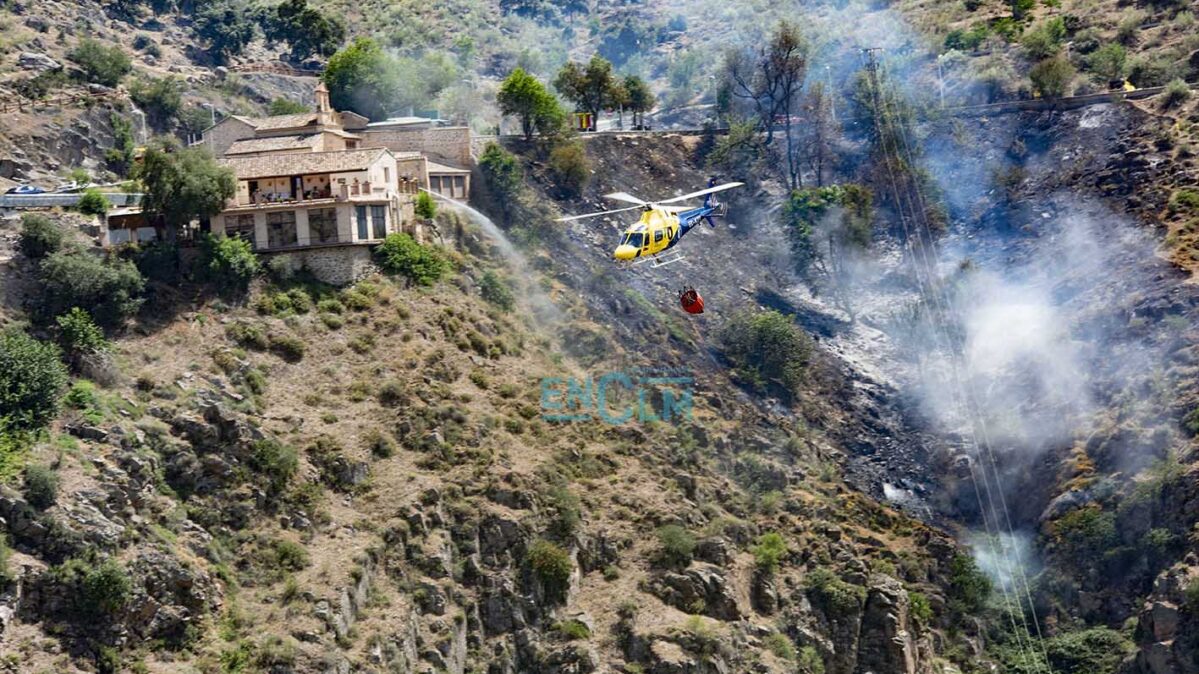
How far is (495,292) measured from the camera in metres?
102

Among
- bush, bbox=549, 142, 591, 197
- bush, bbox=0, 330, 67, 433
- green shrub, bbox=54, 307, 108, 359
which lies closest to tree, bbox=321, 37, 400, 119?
bush, bbox=549, 142, 591, 197

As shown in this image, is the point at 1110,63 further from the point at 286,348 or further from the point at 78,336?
the point at 78,336

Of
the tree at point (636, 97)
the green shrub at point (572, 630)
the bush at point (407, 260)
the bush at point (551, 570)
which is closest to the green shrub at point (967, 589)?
the green shrub at point (572, 630)

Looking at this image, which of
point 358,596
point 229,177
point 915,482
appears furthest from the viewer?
point 915,482

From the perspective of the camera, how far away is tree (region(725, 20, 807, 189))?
436ft

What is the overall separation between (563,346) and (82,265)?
26433mm

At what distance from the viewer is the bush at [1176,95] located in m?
125

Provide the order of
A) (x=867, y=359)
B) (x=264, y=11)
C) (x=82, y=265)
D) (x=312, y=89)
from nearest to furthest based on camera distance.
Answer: (x=82, y=265) → (x=867, y=359) → (x=312, y=89) → (x=264, y=11)

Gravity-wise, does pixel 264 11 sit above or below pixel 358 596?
above

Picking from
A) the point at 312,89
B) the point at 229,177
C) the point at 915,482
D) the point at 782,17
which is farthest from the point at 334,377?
the point at 782,17

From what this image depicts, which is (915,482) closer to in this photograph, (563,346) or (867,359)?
(867,359)

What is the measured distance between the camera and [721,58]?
15700 cm

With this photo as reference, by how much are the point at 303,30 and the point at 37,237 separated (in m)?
61.3

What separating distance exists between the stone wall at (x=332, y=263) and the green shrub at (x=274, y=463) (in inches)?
560
